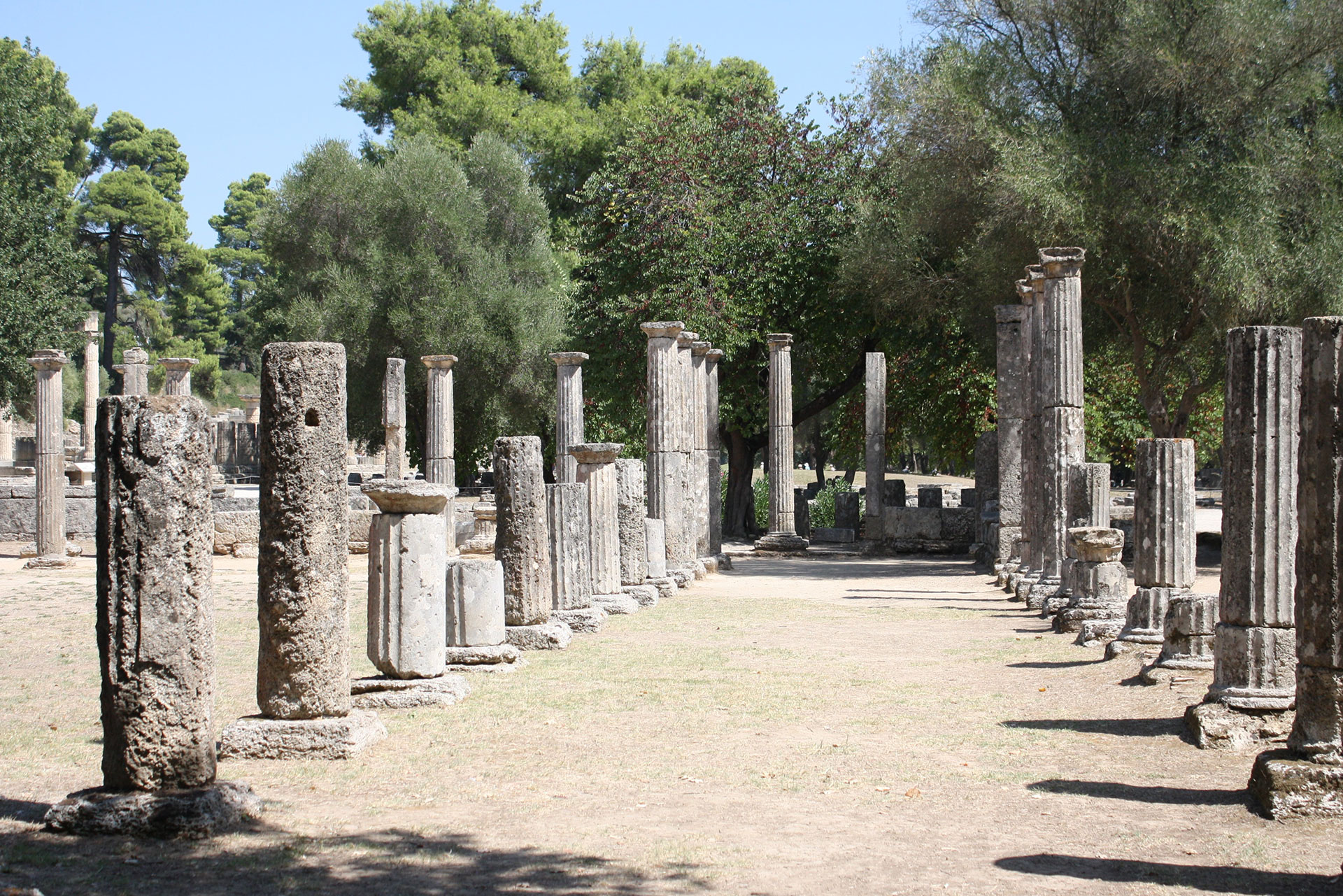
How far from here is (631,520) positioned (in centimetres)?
1631

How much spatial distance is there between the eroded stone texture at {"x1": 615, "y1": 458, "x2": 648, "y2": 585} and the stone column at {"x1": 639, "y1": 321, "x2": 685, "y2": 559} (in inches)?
113

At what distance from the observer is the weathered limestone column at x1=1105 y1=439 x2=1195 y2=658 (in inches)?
418

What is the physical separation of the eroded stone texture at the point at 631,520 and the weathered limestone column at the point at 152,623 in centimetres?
1008

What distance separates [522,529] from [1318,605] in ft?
22.8

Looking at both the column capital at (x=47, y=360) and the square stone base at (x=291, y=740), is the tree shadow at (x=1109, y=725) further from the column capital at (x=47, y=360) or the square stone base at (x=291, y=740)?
the column capital at (x=47, y=360)

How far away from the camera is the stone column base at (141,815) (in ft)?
18.7

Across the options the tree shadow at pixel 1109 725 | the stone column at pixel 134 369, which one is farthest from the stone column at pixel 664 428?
the stone column at pixel 134 369

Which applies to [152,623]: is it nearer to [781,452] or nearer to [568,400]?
[568,400]

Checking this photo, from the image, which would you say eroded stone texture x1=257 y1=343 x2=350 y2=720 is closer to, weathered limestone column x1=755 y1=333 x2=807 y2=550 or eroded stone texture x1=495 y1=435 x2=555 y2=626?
eroded stone texture x1=495 y1=435 x2=555 y2=626

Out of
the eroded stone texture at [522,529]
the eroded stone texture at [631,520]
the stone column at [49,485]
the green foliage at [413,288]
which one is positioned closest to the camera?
the eroded stone texture at [522,529]

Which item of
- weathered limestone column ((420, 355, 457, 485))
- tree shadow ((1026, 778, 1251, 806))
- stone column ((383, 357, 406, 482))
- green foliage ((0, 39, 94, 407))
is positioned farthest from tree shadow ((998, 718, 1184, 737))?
green foliage ((0, 39, 94, 407))

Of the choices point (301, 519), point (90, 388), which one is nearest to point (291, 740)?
point (301, 519)

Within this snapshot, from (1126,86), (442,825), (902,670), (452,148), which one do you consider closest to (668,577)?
(902,670)

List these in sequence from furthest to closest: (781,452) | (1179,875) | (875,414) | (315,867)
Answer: (875,414) → (781,452) → (315,867) → (1179,875)
